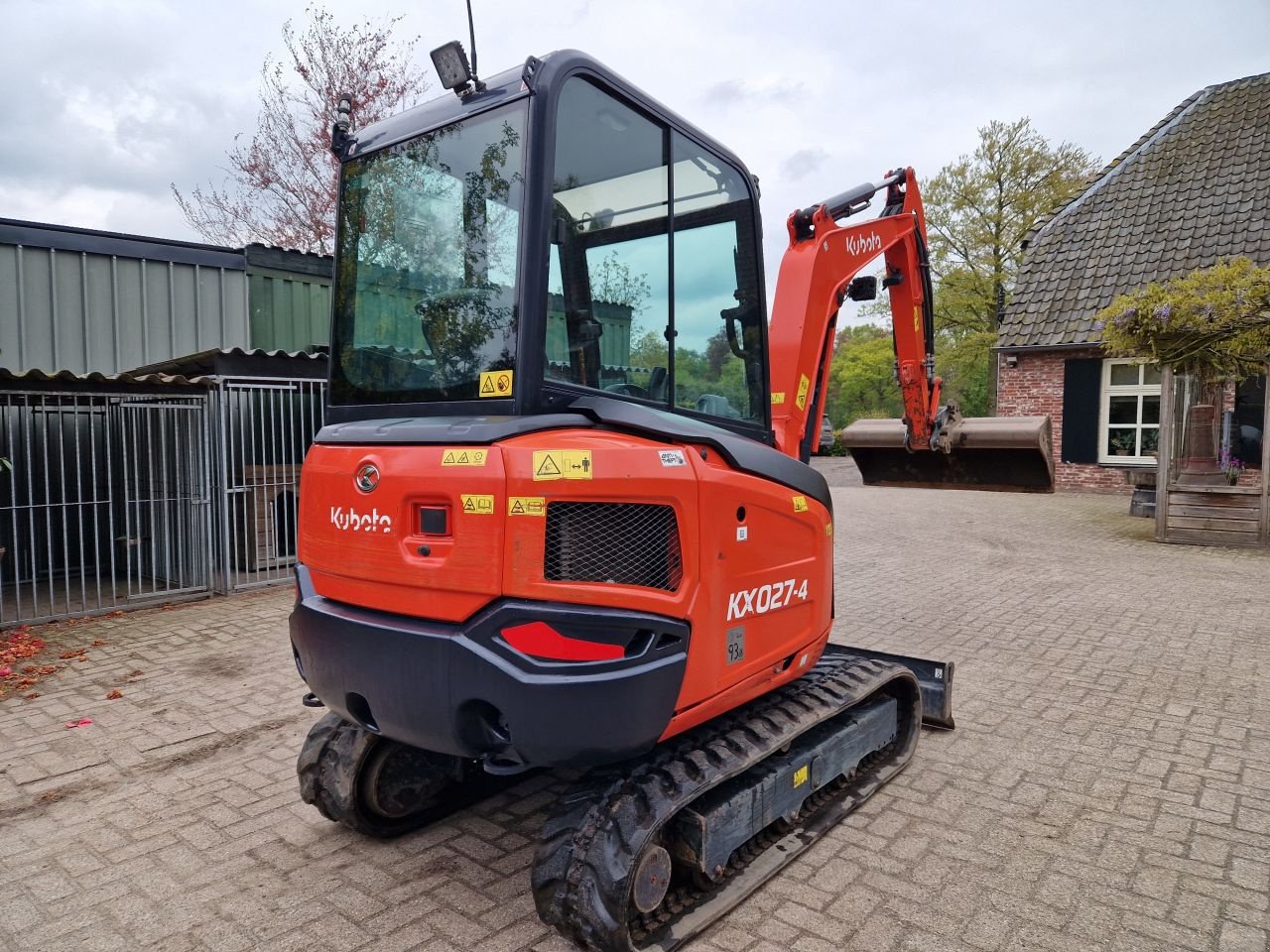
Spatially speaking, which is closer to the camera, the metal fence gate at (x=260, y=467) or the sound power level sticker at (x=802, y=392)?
the sound power level sticker at (x=802, y=392)

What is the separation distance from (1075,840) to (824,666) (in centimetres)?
123

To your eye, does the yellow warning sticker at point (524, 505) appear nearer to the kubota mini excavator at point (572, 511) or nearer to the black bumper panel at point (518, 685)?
the kubota mini excavator at point (572, 511)

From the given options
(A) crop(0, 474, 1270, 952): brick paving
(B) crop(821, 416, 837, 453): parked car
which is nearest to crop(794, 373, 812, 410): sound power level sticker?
(B) crop(821, 416, 837, 453): parked car

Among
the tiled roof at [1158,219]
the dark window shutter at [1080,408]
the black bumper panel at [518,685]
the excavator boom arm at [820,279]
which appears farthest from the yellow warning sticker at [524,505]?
the dark window shutter at [1080,408]

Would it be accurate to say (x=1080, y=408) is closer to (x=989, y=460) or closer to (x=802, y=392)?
(x=989, y=460)

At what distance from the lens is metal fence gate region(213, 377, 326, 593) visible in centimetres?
842

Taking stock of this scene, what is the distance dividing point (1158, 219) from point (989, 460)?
1047cm

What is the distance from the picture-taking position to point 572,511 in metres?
2.55

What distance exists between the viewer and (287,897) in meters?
3.08

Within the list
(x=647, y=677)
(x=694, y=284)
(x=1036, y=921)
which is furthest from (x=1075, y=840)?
(x=694, y=284)

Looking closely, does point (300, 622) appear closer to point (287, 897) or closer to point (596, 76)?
point (287, 897)

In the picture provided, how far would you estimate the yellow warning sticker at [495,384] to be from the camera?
267 centimetres

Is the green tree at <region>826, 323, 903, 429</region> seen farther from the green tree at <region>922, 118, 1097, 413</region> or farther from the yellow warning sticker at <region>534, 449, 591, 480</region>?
the yellow warning sticker at <region>534, 449, 591, 480</region>

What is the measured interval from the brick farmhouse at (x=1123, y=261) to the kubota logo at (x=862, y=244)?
13.2 meters
